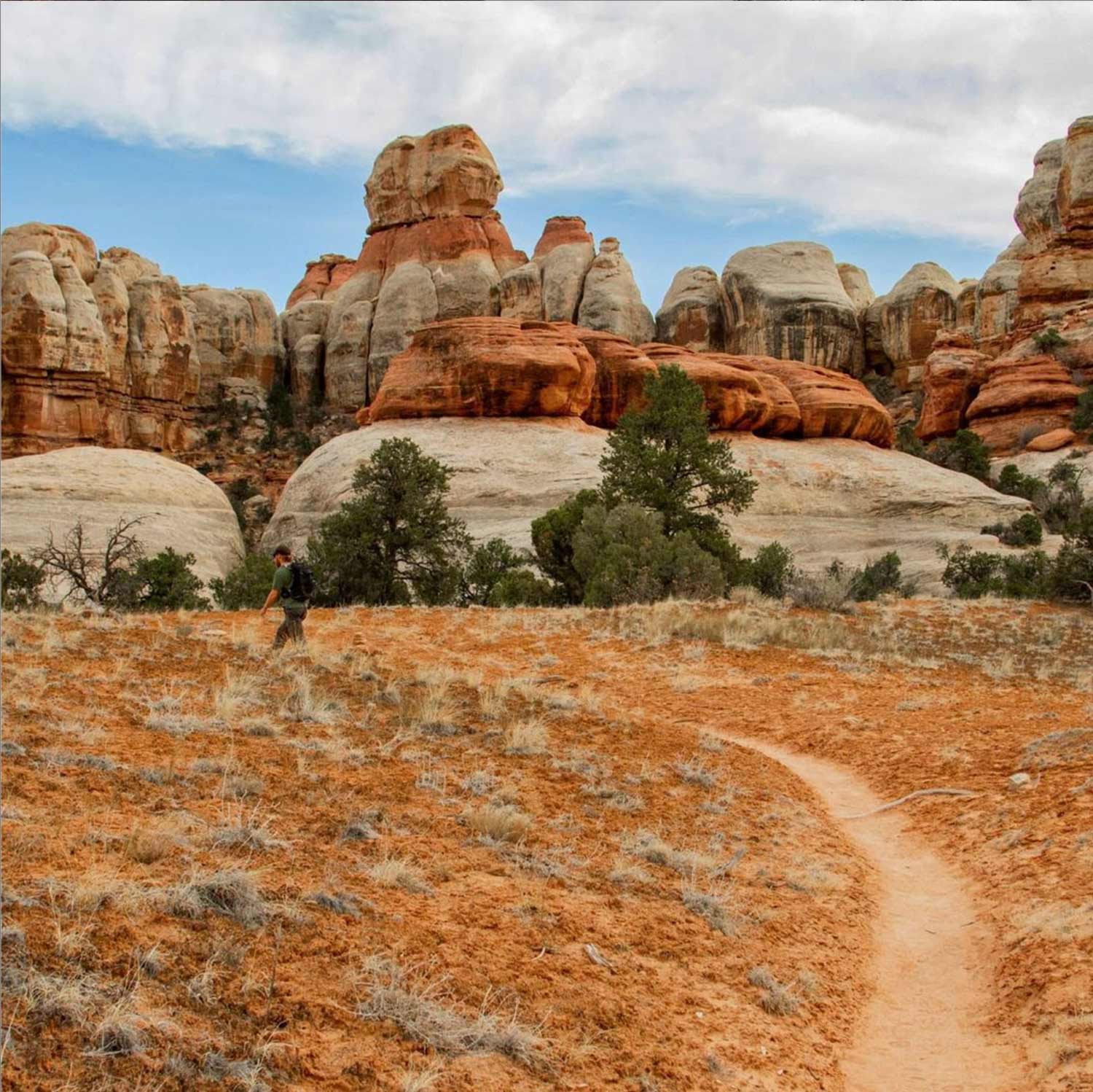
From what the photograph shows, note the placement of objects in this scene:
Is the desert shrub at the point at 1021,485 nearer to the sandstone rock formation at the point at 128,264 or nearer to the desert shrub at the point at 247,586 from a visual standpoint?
the desert shrub at the point at 247,586

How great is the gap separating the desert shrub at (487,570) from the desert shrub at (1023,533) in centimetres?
1840

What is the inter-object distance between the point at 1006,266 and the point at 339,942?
243 ft

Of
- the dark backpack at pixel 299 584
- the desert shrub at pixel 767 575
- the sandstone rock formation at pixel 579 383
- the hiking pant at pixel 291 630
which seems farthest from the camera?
the sandstone rock formation at pixel 579 383

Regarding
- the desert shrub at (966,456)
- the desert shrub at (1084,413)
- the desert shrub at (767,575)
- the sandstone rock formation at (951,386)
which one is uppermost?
the sandstone rock formation at (951,386)

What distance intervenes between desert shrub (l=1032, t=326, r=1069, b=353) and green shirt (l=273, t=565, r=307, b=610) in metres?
55.6

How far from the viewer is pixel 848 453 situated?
51688 millimetres

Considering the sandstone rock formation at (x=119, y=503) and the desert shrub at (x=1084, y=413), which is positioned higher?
the desert shrub at (x=1084, y=413)

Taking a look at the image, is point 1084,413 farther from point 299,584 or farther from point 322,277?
point 322,277

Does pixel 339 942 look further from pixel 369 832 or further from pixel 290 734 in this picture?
pixel 290 734

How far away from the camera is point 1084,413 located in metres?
53.2

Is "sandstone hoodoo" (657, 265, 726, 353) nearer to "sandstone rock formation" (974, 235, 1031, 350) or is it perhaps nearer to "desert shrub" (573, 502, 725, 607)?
"sandstone rock formation" (974, 235, 1031, 350)

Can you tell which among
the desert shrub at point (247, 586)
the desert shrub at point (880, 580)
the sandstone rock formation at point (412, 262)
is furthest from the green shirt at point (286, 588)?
the sandstone rock formation at point (412, 262)

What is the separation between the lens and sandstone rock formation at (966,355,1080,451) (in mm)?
56094

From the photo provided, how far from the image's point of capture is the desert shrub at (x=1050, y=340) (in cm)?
5934
